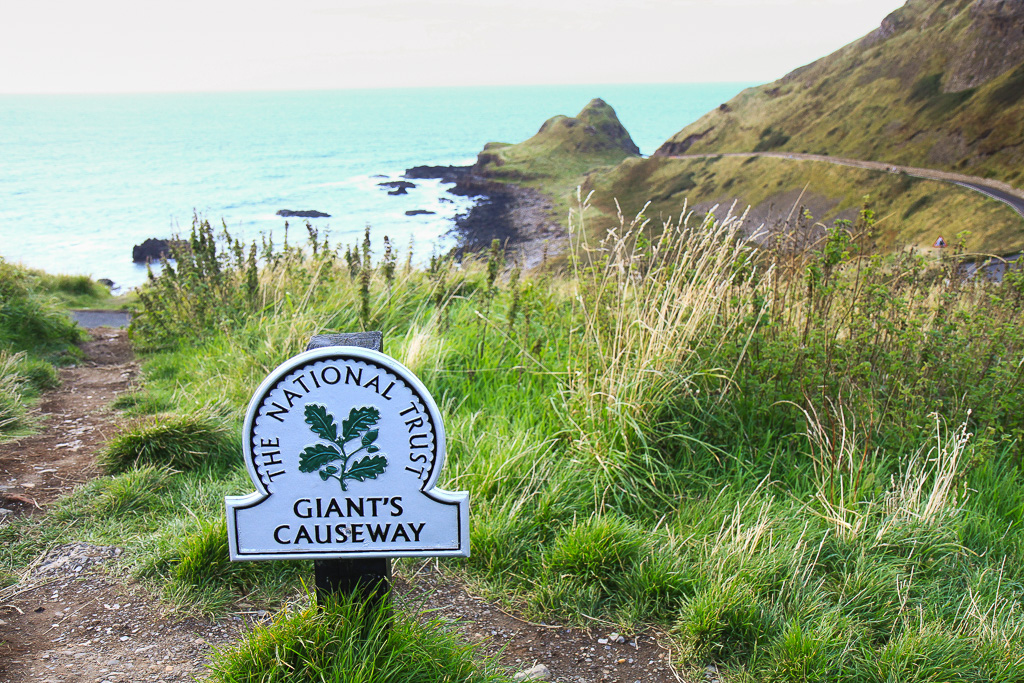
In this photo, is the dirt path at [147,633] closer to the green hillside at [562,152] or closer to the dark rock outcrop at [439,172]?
the green hillside at [562,152]

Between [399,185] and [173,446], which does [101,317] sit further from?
[399,185]

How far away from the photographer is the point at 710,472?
379 cm

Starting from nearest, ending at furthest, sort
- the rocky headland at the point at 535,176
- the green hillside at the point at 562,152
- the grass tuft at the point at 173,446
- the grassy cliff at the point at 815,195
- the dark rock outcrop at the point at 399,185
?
the grass tuft at the point at 173,446, the grassy cliff at the point at 815,195, the rocky headland at the point at 535,176, the dark rock outcrop at the point at 399,185, the green hillside at the point at 562,152

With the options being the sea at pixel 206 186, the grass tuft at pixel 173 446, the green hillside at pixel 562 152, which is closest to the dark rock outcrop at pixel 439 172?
the green hillside at pixel 562 152

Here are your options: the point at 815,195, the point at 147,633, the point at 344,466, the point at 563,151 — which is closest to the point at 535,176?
the point at 563,151

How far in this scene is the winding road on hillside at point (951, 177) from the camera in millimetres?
48250

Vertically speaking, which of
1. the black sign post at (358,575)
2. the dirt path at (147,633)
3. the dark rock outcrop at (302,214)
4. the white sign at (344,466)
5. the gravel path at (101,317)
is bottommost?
the gravel path at (101,317)

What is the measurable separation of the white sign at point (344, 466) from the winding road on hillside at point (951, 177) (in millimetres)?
53163

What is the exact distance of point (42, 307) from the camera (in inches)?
292

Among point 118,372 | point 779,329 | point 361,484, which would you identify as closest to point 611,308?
point 779,329

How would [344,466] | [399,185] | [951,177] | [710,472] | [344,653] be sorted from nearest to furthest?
[344,466]
[344,653]
[710,472]
[951,177]
[399,185]

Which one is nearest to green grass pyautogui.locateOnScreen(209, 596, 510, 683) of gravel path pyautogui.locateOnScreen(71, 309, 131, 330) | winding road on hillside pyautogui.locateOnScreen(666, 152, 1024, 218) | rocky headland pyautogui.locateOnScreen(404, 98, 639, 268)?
gravel path pyautogui.locateOnScreen(71, 309, 131, 330)

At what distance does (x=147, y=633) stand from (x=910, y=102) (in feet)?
264

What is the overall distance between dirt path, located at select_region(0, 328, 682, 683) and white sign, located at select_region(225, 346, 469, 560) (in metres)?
0.58
